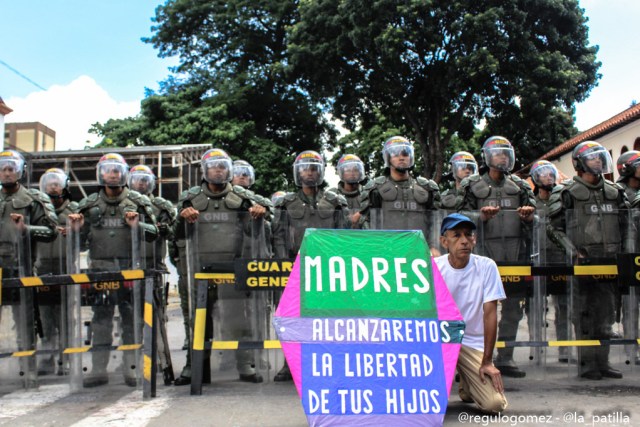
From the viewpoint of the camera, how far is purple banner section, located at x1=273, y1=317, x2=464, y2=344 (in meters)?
4.99

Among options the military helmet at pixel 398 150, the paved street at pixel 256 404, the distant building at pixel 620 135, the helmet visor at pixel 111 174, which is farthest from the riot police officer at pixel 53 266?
the distant building at pixel 620 135

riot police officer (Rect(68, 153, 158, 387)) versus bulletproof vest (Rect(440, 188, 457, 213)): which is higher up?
bulletproof vest (Rect(440, 188, 457, 213))

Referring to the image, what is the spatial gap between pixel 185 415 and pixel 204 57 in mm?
31243

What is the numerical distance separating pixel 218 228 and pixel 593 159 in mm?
4134

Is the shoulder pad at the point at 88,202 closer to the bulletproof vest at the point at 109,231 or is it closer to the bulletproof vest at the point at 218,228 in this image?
the bulletproof vest at the point at 109,231

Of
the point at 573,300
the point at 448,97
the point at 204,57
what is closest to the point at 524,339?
the point at 573,300

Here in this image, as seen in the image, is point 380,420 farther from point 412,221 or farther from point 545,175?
point 545,175

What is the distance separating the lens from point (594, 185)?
7.68 m

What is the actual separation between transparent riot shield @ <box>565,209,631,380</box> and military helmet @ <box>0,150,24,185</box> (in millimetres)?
6306

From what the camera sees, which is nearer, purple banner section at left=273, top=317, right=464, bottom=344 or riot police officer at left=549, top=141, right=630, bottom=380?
purple banner section at left=273, top=317, right=464, bottom=344

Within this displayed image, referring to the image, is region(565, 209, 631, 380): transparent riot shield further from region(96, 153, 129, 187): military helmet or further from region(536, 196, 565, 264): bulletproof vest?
region(96, 153, 129, 187): military helmet

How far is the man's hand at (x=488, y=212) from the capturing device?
7338mm

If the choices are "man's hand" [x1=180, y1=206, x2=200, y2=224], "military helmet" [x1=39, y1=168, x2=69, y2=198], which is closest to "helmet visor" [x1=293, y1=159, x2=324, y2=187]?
"man's hand" [x1=180, y1=206, x2=200, y2=224]

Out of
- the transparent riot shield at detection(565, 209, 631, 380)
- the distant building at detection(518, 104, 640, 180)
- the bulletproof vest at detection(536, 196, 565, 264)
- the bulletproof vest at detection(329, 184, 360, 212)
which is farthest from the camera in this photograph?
the distant building at detection(518, 104, 640, 180)
